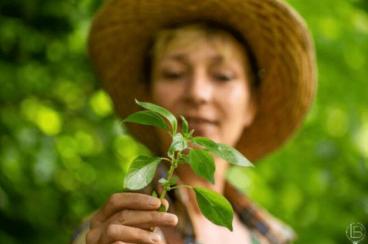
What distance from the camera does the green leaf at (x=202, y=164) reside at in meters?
1.11

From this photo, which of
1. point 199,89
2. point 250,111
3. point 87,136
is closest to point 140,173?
point 199,89

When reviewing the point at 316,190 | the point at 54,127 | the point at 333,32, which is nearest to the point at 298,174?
the point at 316,190

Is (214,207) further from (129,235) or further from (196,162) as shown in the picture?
(129,235)

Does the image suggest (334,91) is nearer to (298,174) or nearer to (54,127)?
(298,174)

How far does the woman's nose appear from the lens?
1688mm

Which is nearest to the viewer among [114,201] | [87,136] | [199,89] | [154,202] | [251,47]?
[154,202]

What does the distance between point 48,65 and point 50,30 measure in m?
0.11

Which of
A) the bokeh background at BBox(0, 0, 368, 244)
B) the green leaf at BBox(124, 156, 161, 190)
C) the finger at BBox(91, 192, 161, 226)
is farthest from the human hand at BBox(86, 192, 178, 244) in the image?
the bokeh background at BBox(0, 0, 368, 244)

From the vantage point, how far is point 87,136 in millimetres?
2391

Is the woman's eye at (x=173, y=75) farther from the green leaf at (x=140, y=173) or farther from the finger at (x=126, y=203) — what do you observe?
the green leaf at (x=140, y=173)

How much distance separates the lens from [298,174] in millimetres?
2734

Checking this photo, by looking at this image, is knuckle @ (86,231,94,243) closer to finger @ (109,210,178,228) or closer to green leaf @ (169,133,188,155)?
finger @ (109,210,178,228)

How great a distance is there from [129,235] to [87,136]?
1126 mm

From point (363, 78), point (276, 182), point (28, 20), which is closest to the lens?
point (28, 20)
